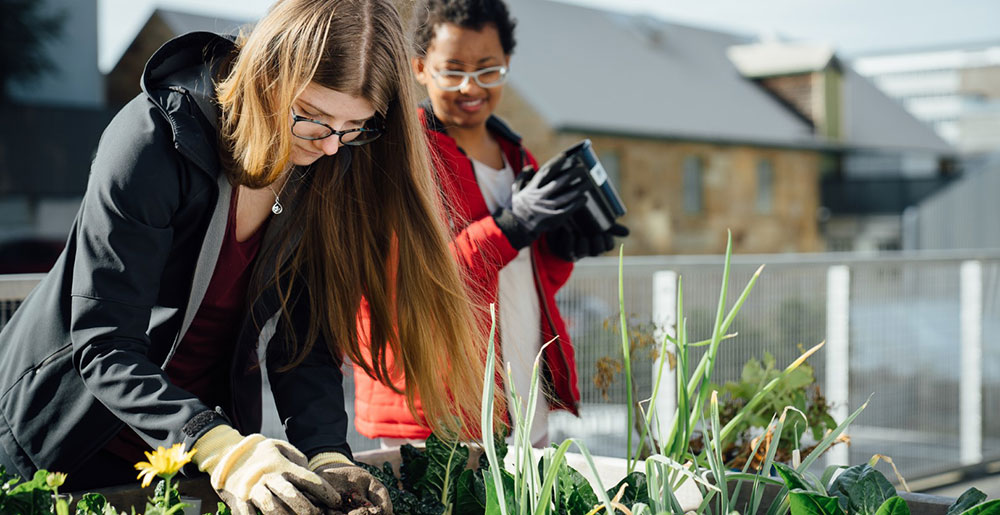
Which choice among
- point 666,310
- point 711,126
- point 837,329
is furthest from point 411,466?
point 711,126

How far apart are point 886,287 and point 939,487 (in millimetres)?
923

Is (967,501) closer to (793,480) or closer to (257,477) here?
A: (793,480)

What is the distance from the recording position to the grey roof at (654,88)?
70.9 feet

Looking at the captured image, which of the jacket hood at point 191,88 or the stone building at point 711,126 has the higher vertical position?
the stone building at point 711,126

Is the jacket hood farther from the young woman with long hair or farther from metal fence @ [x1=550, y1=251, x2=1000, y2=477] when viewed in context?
metal fence @ [x1=550, y1=251, x2=1000, y2=477]

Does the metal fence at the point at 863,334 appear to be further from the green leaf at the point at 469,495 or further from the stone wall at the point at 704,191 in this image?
the stone wall at the point at 704,191

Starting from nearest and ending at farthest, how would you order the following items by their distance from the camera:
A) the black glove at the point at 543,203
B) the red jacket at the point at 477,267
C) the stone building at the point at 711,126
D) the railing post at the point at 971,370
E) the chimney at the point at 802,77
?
the red jacket at the point at 477,267 < the black glove at the point at 543,203 < the railing post at the point at 971,370 < the stone building at the point at 711,126 < the chimney at the point at 802,77

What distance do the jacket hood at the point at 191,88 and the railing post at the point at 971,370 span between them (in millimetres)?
4292

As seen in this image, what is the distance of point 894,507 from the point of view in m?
1.32

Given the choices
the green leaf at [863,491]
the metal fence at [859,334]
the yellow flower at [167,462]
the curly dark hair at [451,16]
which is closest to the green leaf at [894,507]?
the green leaf at [863,491]

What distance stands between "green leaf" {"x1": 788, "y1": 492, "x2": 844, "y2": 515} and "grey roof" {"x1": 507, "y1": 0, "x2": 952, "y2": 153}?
60.6ft

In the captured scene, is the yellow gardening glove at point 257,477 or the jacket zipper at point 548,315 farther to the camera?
the jacket zipper at point 548,315

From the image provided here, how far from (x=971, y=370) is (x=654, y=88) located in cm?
2036

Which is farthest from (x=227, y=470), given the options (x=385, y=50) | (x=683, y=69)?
(x=683, y=69)
